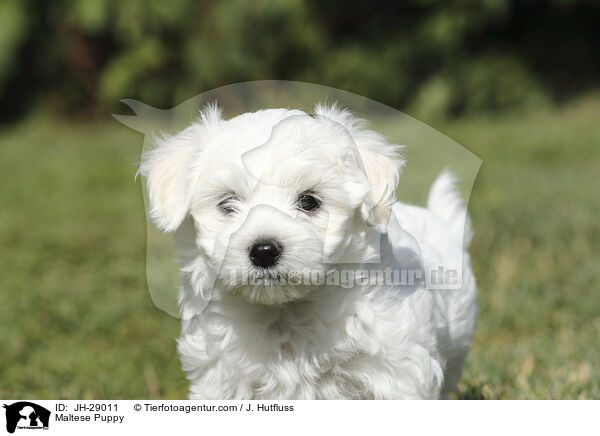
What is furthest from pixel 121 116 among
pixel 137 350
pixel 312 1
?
pixel 312 1

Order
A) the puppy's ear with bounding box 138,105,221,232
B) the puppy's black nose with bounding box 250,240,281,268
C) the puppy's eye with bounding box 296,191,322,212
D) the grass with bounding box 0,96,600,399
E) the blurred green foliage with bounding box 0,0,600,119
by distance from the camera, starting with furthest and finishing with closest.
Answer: the blurred green foliage with bounding box 0,0,600,119
the grass with bounding box 0,96,600,399
the puppy's ear with bounding box 138,105,221,232
the puppy's eye with bounding box 296,191,322,212
the puppy's black nose with bounding box 250,240,281,268

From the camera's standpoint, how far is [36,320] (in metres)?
5.66

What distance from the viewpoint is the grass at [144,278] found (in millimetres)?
4426

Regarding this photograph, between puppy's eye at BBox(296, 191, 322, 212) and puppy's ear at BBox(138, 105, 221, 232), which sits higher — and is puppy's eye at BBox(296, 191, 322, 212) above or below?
below

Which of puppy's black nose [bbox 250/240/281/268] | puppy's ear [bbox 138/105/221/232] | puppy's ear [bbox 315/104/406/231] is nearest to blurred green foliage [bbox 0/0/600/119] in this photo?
puppy's ear [bbox 138/105/221/232]

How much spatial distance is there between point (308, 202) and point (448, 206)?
1.54 m

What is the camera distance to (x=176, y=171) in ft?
10.0

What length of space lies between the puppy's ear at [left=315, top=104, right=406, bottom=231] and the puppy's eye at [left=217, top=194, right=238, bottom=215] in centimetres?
50

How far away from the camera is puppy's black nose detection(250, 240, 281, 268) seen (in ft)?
8.71

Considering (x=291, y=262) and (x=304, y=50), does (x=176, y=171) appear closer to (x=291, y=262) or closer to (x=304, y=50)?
(x=291, y=262)

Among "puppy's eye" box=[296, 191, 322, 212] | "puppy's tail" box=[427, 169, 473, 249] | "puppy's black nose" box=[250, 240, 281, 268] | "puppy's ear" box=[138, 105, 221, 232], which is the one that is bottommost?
"puppy's black nose" box=[250, 240, 281, 268]

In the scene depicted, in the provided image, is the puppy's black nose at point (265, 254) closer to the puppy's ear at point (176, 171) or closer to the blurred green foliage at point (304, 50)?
the puppy's ear at point (176, 171)
